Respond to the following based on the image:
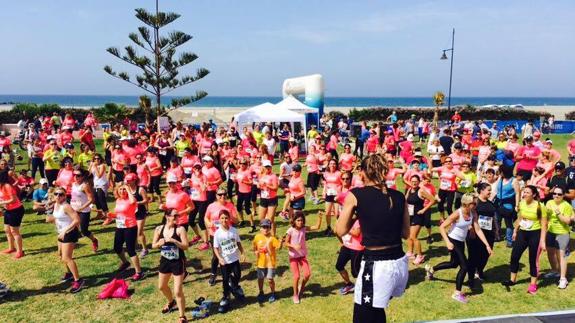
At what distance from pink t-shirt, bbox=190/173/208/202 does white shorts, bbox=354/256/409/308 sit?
20.1 feet

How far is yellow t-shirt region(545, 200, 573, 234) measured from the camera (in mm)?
6668

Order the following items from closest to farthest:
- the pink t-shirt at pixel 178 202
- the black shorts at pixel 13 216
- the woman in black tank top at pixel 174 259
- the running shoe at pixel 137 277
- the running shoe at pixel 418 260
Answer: the woman in black tank top at pixel 174 259, the running shoe at pixel 137 277, the pink t-shirt at pixel 178 202, the running shoe at pixel 418 260, the black shorts at pixel 13 216

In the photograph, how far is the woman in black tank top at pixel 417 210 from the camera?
786cm

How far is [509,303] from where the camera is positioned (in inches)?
253

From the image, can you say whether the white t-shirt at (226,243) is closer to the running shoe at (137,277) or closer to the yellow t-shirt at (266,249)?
the yellow t-shirt at (266,249)

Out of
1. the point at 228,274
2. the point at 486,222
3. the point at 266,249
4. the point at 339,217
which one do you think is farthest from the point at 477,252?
the point at 339,217

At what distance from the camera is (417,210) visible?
792cm

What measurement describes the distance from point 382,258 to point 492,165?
7986 millimetres

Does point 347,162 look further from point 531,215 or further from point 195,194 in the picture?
point 531,215

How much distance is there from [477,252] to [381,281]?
4115 mm

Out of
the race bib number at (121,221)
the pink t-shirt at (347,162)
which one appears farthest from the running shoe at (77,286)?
the pink t-shirt at (347,162)

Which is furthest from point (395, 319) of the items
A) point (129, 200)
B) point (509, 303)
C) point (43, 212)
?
point (43, 212)

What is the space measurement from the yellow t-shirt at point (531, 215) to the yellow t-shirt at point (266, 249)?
3.93 meters

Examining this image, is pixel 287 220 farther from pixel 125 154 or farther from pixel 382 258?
pixel 382 258
